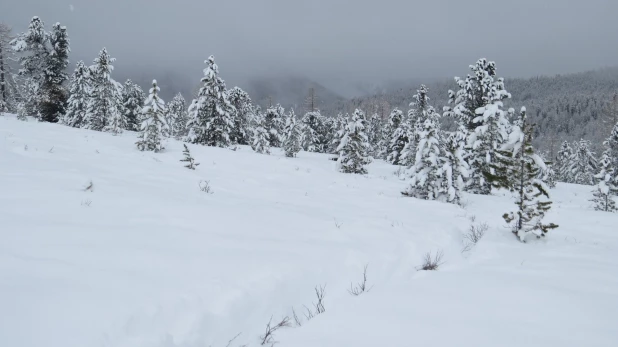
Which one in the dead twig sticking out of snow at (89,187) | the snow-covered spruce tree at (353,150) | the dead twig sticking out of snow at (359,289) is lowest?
the dead twig sticking out of snow at (359,289)

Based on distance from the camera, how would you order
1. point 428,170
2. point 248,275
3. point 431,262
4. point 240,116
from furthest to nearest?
point 240,116 → point 428,170 → point 431,262 → point 248,275

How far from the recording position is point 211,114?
28.2m

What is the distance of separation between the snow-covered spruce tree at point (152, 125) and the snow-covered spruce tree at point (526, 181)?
1678 cm

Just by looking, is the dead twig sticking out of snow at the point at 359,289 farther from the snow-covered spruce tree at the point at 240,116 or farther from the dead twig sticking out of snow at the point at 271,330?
the snow-covered spruce tree at the point at 240,116

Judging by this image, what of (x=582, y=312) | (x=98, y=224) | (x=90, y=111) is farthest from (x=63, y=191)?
(x=90, y=111)

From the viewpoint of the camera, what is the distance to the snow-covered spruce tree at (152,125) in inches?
695

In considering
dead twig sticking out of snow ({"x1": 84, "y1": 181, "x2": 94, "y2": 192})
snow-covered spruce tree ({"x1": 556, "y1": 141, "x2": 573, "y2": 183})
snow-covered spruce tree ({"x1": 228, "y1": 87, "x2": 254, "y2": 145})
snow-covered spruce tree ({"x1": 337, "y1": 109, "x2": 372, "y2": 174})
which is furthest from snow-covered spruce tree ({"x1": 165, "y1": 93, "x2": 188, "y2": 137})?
snow-covered spruce tree ({"x1": 556, "y1": 141, "x2": 573, "y2": 183})

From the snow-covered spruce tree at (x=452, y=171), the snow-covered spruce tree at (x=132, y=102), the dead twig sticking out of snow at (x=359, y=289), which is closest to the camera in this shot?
the dead twig sticking out of snow at (x=359, y=289)

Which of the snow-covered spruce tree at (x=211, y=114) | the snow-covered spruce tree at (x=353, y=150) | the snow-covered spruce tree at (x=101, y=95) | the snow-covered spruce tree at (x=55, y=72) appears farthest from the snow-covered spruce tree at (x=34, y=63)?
the snow-covered spruce tree at (x=353, y=150)

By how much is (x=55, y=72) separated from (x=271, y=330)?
121ft

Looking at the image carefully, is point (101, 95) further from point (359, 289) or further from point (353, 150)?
point (359, 289)

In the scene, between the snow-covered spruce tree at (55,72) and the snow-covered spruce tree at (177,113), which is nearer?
the snow-covered spruce tree at (55,72)

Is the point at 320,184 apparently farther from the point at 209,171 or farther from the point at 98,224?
the point at 98,224

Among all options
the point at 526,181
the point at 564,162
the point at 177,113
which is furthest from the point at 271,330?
the point at 564,162
